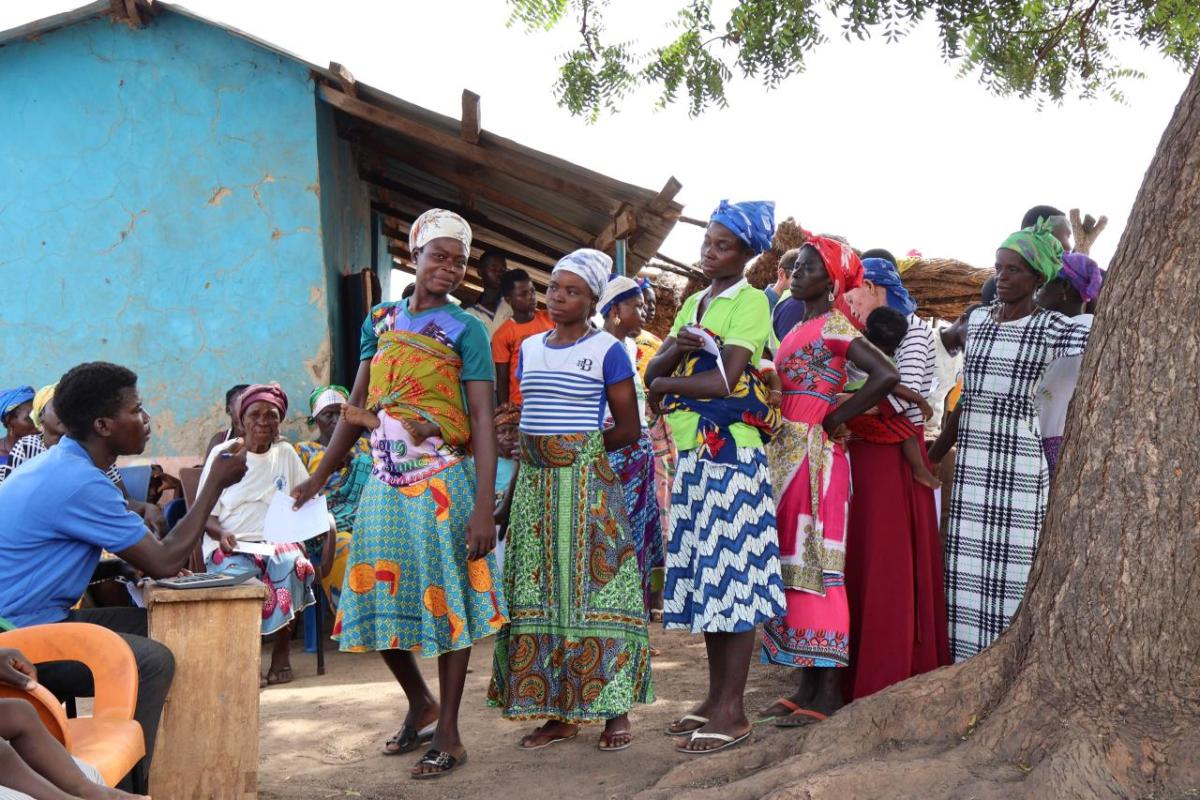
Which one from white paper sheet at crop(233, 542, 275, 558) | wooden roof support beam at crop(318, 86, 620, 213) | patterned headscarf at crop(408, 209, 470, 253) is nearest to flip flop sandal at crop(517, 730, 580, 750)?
patterned headscarf at crop(408, 209, 470, 253)

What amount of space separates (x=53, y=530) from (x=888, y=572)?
315 centimetres

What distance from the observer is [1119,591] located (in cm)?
304

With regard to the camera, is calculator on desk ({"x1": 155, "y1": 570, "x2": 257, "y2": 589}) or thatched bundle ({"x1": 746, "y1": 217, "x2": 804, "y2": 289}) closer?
calculator on desk ({"x1": 155, "y1": 570, "x2": 257, "y2": 589})

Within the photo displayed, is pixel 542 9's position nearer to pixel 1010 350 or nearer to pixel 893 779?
pixel 1010 350

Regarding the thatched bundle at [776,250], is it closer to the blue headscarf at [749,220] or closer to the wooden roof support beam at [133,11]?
the blue headscarf at [749,220]

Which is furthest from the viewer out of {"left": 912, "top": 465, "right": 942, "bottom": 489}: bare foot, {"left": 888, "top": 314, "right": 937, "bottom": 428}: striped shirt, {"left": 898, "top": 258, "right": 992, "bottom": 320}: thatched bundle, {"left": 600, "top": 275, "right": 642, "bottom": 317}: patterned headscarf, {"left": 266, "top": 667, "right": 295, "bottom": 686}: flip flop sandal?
{"left": 898, "top": 258, "right": 992, "bottom": 320}: thatched bundle

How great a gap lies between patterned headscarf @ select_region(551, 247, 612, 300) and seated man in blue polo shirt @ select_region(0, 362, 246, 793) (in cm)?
157

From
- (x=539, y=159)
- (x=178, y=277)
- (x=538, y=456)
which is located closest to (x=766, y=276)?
(x=539, y=159)

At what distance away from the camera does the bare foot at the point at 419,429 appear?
4.25 meters

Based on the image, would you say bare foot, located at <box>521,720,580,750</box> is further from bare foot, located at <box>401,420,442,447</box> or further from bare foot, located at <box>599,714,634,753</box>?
bare foot, located at <box>401,420,442,447</box>

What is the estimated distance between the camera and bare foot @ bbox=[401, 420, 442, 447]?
4.25 m

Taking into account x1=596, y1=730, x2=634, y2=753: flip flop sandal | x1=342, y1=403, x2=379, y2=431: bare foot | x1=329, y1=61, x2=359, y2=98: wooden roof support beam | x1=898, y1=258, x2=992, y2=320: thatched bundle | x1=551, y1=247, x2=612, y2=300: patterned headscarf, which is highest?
x1=329, y1=61, x2=359, y2=98: wooden roof support beam

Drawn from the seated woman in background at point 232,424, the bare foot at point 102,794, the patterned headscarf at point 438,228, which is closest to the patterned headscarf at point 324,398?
the seated woman in background at point 232,424

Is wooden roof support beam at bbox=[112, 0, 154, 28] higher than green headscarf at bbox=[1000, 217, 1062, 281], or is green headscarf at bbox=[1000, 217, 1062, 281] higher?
wooden roof support beam at bbox=[112, 0, 154, 28]
